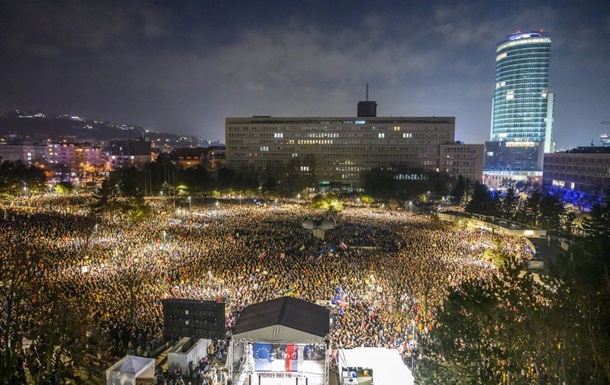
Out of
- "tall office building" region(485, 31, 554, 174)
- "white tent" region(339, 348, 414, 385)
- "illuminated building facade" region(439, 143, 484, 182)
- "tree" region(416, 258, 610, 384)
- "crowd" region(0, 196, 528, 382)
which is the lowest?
"crowd" region(0, 196, 528, 382)

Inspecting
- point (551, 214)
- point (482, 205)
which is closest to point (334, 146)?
point (482, 205)

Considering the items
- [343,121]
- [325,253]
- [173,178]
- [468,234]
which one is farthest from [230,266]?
[343,121]

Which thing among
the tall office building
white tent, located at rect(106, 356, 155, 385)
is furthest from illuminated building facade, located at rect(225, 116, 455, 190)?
white tent, located at rect(106, 356, 155, 385)

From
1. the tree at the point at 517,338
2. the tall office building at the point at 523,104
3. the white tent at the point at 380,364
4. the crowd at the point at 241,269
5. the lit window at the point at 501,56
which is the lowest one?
the crowd at the point at 241,269

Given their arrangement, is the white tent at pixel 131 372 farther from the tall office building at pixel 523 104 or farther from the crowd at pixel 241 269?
the tall office building at pixel 523 104

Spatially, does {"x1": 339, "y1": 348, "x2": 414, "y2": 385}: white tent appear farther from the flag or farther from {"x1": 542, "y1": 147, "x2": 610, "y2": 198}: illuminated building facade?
{"x1": 542, "y1": 147, "x2": 610, "y2": 198}: illuminated building facade

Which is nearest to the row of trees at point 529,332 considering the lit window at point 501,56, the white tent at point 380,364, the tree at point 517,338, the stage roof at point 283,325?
the tree at point 517,338
